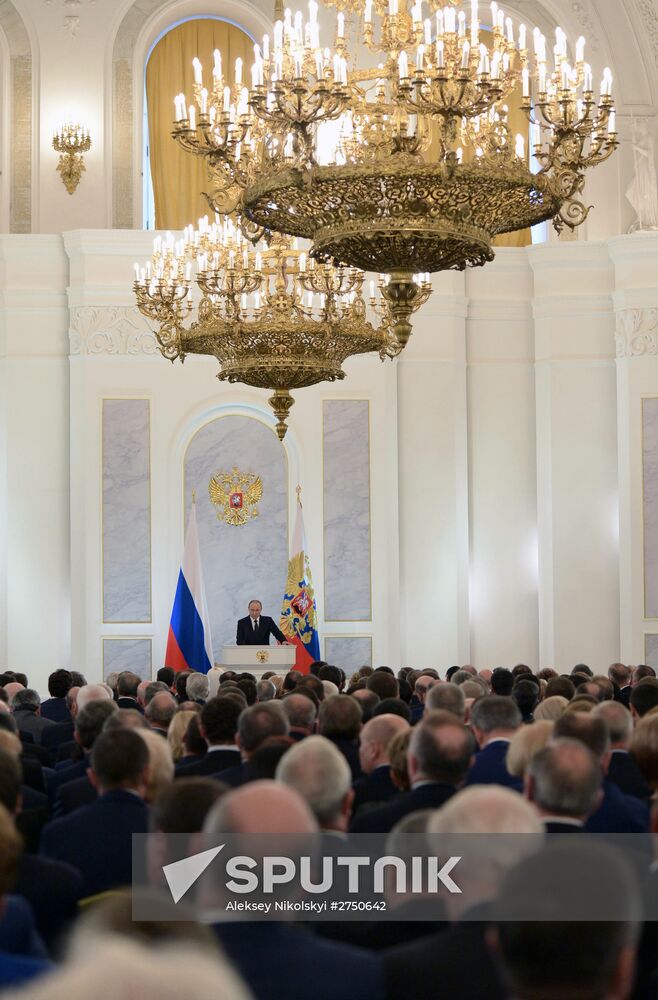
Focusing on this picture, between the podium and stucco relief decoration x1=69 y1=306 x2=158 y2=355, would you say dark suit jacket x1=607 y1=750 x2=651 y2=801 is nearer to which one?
the podium

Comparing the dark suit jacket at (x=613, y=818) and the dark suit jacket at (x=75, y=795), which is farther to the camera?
the dark suit jacket at (x=75, y=795)

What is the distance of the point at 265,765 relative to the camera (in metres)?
5.25

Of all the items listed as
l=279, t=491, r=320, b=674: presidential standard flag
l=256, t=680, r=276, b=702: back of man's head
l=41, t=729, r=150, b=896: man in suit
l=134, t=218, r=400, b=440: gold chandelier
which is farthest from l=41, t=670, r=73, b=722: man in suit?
l=41, t=729, r=150, b=896: man in suit

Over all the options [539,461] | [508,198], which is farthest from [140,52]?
[508,198]

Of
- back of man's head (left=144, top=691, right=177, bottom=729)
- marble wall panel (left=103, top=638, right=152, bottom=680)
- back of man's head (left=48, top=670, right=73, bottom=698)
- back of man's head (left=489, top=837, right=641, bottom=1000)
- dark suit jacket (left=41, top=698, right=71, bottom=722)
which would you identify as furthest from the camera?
marble wall panel (left=103, top=638, right=152, bottom=680)

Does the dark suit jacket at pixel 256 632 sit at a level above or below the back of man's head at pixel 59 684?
above

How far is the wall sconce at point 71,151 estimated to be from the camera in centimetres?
1614

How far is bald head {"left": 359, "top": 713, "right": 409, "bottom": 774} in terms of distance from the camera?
5824mm

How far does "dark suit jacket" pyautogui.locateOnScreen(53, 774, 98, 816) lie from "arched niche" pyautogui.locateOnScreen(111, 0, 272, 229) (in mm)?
11460

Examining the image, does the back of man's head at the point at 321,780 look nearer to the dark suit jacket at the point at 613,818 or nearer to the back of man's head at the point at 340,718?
the dark suit jacket at the point at 613,818

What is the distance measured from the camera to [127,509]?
15711 millimetres

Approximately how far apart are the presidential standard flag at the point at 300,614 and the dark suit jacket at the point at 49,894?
10.1 metres

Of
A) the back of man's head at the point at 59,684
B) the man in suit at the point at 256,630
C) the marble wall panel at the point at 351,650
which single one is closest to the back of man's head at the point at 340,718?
the back of man's head at the point at 59,684

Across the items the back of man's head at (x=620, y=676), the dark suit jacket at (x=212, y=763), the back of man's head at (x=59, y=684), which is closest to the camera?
the dark suit jacket at (x=212, y=763)
